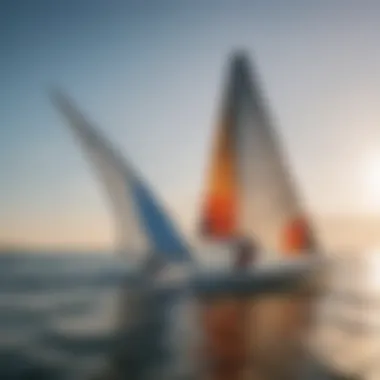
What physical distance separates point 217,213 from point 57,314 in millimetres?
734

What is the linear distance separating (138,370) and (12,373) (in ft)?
1.47

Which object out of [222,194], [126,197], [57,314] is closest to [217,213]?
[222,194]

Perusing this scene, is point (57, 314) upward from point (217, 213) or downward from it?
downward

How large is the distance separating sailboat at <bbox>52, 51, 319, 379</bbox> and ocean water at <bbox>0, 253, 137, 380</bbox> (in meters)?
0.11

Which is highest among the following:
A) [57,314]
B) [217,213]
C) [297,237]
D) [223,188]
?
[223,188]

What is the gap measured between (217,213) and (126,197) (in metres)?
0.38

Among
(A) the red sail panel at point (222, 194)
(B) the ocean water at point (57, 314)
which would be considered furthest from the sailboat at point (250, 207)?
(B) the ocean water at point (57, 314)

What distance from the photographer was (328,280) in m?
2.59

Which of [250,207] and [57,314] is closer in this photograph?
[57,314]

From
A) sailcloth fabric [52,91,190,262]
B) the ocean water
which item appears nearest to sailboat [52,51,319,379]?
sailcloth fabric [52,91,190,262]

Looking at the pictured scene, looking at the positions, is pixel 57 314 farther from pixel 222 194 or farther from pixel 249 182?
pixel 249 182

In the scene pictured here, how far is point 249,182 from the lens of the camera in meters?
2.73

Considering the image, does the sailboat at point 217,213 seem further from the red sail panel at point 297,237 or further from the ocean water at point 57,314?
the ocean water at point 57,314

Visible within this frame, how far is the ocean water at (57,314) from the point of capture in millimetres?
2371
